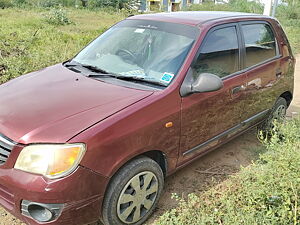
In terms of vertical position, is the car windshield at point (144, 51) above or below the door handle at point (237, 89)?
above

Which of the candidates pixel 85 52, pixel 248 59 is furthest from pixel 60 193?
pixel 248 59

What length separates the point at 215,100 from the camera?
312 centimetres

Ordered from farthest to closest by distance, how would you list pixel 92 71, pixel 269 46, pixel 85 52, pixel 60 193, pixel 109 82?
pixel 269 46, pixel 85 52, pixel 92 71, pixel 109 82, pixel 60 193

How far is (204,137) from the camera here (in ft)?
10.3

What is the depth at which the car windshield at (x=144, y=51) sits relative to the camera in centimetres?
292

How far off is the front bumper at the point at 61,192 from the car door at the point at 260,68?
7.15 feet

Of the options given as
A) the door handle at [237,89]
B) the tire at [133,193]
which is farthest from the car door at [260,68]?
the tire at [133,193]

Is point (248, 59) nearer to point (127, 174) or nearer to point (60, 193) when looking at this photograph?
point (127, 174)

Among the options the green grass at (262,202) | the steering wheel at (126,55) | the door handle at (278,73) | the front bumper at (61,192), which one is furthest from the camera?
the door handle at (278,73)

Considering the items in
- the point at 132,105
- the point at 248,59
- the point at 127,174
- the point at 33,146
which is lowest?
the point at 127,174

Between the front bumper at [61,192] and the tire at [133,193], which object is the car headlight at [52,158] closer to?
the front bumper at [61,192]

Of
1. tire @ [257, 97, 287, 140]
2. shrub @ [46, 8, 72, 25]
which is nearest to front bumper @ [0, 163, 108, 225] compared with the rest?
tire @ [257, 97, 287, 140]

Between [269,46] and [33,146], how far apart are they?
3.29m

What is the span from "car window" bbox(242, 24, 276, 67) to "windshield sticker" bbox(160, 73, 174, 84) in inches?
49.1
